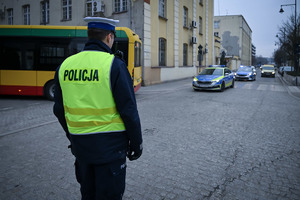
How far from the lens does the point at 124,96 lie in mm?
1943

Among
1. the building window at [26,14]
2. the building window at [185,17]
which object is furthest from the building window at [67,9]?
the building window at [185,17]

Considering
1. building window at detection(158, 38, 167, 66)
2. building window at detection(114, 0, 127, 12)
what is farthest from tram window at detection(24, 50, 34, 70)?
building window at detection(158, 38, 167, 66)

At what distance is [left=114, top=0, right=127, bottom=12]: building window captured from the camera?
62.6 feet

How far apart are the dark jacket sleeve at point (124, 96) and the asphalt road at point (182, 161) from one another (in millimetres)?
1467

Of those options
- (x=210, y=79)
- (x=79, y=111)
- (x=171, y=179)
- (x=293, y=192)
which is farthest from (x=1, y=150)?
(x=210, y=79)

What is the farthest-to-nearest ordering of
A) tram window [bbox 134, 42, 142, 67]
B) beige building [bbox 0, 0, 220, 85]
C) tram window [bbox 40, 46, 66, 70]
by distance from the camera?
beige building [bbox 0, 0, 220, 85] → tram window [bbox 134, 42, 142, 67] → tram window [bbox 40, 46, 66, 70]

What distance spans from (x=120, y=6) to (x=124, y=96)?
18801mm

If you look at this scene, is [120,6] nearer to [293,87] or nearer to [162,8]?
[162,8]

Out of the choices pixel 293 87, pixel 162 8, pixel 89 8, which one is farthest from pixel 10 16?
pixel 293 87

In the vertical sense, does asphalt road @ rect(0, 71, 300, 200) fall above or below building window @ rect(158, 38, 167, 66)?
below

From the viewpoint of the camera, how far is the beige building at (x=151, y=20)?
1888cm

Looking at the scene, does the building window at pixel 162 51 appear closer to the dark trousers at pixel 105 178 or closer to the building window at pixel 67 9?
the building window at pixel 67 9

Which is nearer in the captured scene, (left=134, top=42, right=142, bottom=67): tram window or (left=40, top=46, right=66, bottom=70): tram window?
(left=40, top=46, right=66, bottom=70): tram window

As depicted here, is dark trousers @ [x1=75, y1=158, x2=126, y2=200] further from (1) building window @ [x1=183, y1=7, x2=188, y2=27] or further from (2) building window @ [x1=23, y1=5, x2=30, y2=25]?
(2) building window @ [x1=23, y1=5, x2=30, y2=25]
